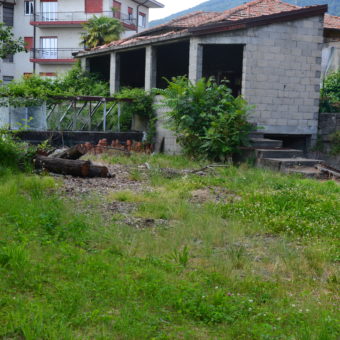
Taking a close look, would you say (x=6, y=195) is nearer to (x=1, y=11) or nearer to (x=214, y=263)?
(x=214, y=263)

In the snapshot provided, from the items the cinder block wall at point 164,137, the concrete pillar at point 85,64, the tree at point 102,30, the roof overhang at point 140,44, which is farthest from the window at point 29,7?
the cinder block wall at point 164,137

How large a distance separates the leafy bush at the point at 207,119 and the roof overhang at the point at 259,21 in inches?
70.5

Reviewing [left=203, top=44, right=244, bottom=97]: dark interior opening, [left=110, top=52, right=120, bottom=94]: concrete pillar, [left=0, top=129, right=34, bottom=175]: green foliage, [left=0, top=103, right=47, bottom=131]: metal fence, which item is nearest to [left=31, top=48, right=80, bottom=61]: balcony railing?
[left=110, top=52, right=120, bottom=94]: concrete pillar

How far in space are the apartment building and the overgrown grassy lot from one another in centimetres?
3566

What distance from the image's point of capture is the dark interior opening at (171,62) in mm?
23744

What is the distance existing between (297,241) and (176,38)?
12304 millimetres

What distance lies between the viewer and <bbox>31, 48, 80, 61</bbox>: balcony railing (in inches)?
1725

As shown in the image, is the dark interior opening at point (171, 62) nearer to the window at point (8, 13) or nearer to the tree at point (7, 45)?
the tree at point (7, 45)

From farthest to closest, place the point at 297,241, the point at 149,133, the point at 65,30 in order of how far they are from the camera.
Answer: the point at 65,30 → the point at 149,133 → the point at 297,241

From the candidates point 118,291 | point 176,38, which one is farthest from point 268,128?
point 118,291

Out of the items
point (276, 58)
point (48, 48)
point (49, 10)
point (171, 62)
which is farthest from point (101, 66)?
point (49, 10)

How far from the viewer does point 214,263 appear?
5.61 meters

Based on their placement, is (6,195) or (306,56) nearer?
(6,195)

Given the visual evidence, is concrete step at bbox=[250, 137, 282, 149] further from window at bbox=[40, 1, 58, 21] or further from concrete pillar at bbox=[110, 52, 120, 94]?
window at bbox=[40, 1, 58, 21]
